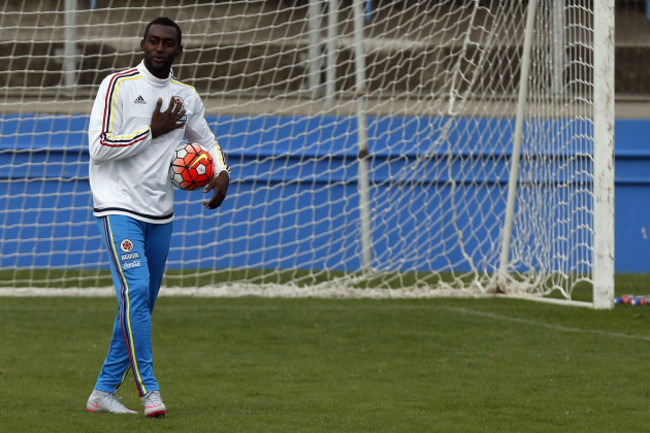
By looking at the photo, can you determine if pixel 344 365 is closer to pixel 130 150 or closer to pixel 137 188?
pixel 137 188

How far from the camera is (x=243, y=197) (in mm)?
12453

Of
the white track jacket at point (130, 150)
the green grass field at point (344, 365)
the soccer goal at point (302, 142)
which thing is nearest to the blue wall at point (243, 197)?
the soccer goal at point (302, 142)

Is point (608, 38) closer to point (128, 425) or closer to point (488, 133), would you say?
point (488, 133)

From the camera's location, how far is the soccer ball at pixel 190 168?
511 centimetres

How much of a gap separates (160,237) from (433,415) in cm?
143

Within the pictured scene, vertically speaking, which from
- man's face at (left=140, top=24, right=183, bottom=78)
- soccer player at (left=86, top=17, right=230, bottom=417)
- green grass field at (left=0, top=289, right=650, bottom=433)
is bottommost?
green grass field at (left=0, top=289, right=650, bottom=433)

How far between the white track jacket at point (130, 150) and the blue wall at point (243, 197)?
6.77m

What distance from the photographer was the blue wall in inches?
476

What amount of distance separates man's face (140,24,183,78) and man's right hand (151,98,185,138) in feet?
0.51

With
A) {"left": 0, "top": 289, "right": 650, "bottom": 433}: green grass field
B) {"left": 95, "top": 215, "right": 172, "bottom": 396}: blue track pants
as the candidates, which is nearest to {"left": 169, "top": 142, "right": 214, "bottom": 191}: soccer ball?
{"left": 95, "top": 215, "right": 172, "bottom": 396}: blue track pants

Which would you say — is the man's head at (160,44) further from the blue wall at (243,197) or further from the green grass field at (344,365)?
the blue wall at (243,197)

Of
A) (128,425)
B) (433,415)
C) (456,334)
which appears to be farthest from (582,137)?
(128,425)

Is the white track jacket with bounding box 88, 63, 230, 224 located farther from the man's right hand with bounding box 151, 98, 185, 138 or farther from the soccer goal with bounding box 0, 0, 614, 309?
the soccer goal with bounding box 0, 0, 614, 309

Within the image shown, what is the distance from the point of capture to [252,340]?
304 inches
